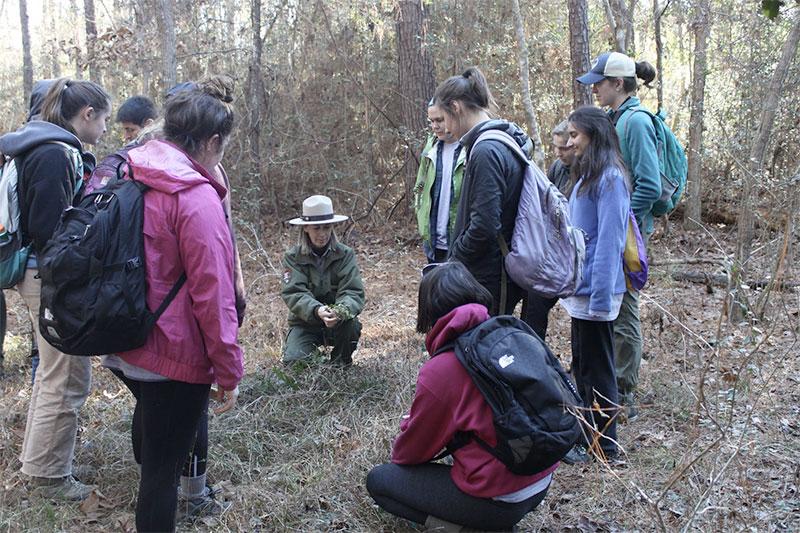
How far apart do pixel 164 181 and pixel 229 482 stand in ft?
6.77

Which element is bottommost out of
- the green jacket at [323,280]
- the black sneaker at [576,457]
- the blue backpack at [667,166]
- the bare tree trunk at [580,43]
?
the black sneaker at [576,457]

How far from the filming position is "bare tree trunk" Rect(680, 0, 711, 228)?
1088 cm

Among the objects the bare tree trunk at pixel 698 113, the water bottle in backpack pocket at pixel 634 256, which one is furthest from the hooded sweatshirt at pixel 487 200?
the bare tree trunk at pixel 698 113

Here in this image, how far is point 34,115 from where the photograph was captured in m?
4.23

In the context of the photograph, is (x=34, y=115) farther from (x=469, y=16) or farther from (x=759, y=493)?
(x=469, y=16)

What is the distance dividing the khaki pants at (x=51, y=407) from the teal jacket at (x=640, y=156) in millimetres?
3510

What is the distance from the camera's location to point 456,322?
308cm

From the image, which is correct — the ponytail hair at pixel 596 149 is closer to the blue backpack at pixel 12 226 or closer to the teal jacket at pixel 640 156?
the teal jacket at pixel 640 156

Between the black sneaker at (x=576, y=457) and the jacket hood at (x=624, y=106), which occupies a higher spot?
the jacket hood at (x=624, y=106)

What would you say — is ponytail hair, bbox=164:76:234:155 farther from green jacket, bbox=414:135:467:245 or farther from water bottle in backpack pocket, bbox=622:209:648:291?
water bottle in backpack pocket, bbox=622:209:648:291

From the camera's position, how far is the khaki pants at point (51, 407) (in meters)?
3.81

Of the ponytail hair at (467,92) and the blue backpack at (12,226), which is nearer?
the blue backpack at (12,226)

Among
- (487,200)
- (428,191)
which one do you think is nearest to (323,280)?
(428,191)

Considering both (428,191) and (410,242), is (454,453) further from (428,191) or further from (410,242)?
(410,242)
